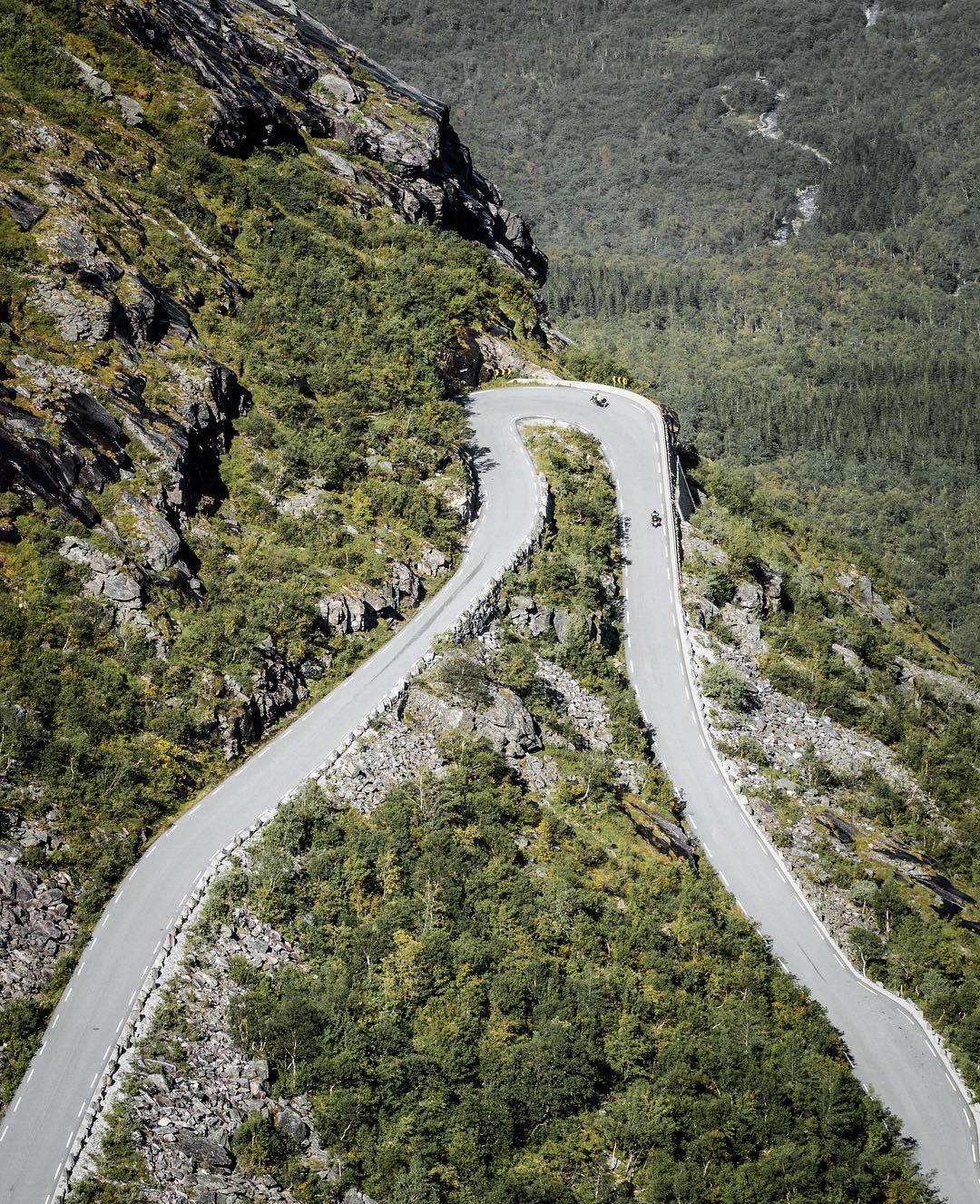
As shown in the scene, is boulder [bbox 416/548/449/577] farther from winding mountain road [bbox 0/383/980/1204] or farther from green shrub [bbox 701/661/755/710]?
green shrub [bbox 701/661/755/710]

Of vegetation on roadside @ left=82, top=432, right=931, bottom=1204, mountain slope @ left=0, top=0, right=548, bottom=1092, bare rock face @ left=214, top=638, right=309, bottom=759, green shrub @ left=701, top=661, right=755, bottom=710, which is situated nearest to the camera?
vegetation on roadside @ left=82, top=432, right=931, bottom=1204

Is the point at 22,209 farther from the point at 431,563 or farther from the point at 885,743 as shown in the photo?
the point at 885,743

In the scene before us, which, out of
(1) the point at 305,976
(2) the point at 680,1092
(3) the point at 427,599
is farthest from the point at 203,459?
(2) the point at 680,1092

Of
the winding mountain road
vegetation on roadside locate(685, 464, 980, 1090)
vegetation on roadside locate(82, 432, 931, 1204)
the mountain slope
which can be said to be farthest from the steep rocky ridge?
vegetation on roadside locate(685, 464, 980, 1090)

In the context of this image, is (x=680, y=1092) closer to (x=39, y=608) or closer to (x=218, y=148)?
(x=39, y=608)

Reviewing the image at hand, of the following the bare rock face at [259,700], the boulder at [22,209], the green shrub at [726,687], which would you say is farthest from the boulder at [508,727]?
the boulder at [22,209]
